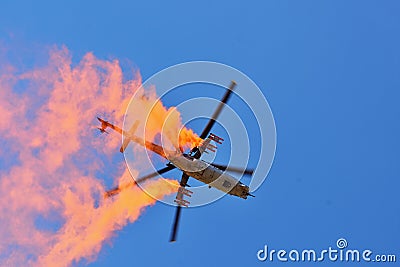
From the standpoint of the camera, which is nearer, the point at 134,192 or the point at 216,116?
the point at 216,116

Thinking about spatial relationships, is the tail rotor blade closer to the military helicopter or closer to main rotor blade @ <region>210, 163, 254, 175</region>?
the military helicopter

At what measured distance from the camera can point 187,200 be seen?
2023 inches

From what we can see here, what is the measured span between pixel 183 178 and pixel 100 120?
8.16 meters

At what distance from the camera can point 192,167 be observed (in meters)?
50.9

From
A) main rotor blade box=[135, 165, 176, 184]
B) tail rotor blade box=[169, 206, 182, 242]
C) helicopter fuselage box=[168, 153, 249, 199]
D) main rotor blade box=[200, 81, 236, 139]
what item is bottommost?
tail rotor blade box=[169, 206, 182, 242]

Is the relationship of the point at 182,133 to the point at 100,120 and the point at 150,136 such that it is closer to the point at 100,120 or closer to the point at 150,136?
the point at 150,136

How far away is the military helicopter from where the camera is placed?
50.2 meters

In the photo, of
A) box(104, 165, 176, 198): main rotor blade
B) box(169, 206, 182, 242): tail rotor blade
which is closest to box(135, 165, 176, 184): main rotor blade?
box(104, 165, 176, 198): main rotor blade

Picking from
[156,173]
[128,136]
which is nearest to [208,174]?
[156,173]

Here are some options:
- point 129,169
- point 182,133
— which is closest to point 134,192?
point 129,169

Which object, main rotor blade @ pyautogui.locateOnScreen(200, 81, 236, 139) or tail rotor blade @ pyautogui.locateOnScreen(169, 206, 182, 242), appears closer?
main rotor blade @ pyautogui.locateOnScreen(200, 81, 236, 139)

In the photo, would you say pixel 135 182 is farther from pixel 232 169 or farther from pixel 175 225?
pixel 232 169

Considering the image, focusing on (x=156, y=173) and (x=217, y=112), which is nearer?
(x=217, y=112)

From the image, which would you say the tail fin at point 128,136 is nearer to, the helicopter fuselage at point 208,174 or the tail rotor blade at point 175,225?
the helicopter fuselage at point 208,174
